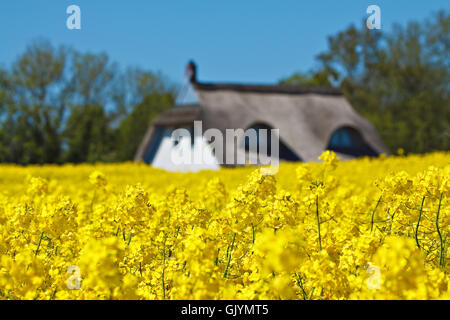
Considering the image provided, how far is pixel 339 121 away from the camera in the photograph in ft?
103

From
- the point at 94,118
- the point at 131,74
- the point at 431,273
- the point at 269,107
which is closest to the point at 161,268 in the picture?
the point at 431,273

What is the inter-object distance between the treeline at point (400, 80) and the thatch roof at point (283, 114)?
873cm

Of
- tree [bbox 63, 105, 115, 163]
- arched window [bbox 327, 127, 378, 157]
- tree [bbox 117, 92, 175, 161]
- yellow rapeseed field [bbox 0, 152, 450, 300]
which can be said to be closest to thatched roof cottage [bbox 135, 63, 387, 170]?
arched window [bbox 327, 127, 378, 157]

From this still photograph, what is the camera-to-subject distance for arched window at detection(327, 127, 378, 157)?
31.5 metres

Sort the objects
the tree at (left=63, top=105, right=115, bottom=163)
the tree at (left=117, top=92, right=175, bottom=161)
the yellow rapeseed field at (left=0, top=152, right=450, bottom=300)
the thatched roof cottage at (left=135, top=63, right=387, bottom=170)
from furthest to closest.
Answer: the tree at (left=117, top=92, right=175, bottom=161)
the tree at (left=63, top=105, right=115, bottom=163)
the thatched roof cottage at (left=135, top=63, right=387, bottom=170)
the yellow rapeseed field at (left=0, top=152, right=450, bottom=300)

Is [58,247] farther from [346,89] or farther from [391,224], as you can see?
[346,89]

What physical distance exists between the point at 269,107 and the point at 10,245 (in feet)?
90.9

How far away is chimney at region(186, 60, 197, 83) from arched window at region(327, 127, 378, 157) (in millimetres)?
9787

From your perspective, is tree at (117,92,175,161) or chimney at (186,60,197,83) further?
tree at (117,92,175,161)

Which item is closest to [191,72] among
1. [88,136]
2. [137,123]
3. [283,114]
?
[283,114]

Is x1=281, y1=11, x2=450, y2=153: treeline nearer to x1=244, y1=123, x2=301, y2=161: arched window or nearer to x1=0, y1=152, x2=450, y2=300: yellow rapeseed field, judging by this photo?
x1=244, y1=123, x2=301, y2=161: arched window

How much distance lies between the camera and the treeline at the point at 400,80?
131ft

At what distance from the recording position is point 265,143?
98.4 ft

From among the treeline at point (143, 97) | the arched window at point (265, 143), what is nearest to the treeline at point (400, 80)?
the treeline at point (143, 97)
